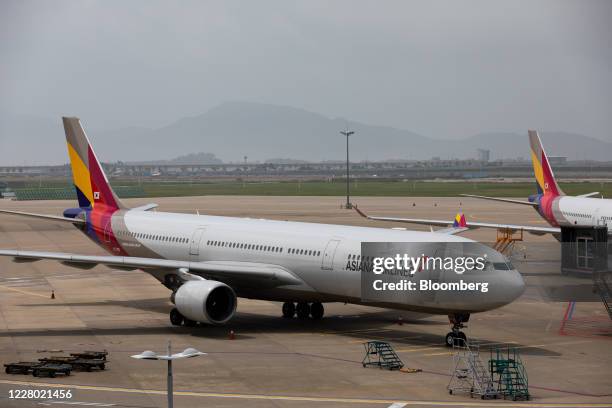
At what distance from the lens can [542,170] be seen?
78.5 metres

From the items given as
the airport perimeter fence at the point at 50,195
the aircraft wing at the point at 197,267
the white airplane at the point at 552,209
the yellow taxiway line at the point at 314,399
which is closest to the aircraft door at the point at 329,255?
the aircraft wing at the point at 197,267

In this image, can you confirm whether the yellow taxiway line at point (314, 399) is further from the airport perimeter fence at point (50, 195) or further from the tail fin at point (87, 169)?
the airport perimeter fence at point (50, 195)

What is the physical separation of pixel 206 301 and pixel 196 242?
22.7ft

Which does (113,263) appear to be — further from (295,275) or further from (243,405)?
(243,405)

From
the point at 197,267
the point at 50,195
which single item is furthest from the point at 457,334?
the point at 50,195

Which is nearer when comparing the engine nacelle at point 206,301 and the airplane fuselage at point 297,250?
the airplane fuselage at point 297,250

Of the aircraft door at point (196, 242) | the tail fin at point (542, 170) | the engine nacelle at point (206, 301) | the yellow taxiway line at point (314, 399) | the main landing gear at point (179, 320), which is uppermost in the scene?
the tail fin at point (542, 170)

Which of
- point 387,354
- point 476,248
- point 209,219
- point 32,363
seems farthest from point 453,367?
point 209,219

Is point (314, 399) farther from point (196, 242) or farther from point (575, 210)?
point (575, 210)

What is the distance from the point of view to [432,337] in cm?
4050

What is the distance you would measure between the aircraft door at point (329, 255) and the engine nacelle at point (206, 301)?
4219mm

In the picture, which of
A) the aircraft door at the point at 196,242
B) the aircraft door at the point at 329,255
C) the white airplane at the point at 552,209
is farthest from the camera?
the white airplane at the point at 552,209

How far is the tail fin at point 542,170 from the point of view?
3039 inches

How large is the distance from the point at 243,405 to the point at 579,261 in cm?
2196
